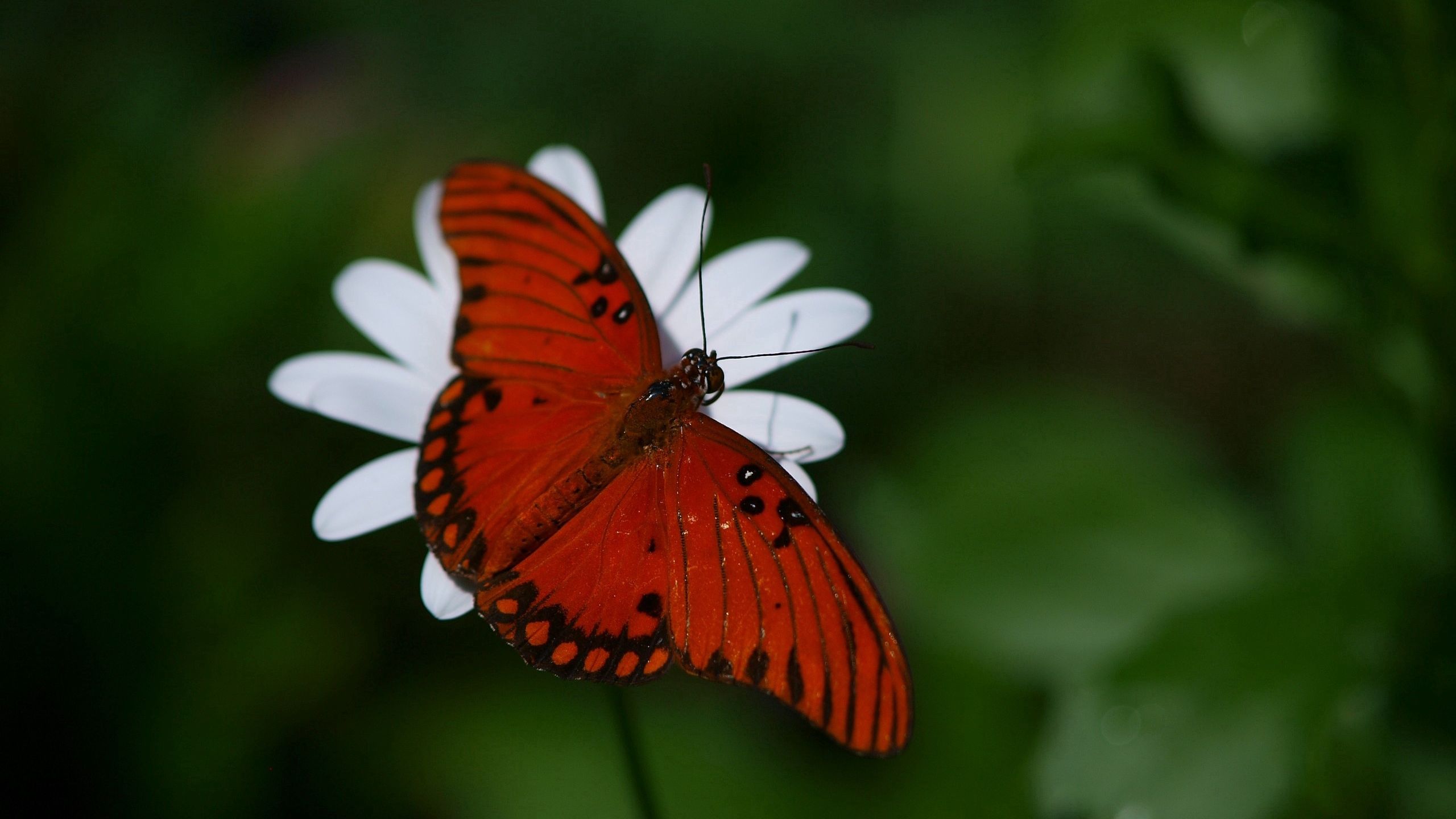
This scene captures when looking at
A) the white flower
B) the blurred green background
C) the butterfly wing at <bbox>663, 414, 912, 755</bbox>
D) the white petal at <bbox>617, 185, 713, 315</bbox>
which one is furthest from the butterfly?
the blurred green background

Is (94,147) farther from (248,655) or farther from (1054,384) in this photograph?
(1054,384)

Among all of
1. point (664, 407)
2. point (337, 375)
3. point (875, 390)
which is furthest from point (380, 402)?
point (875, 390)

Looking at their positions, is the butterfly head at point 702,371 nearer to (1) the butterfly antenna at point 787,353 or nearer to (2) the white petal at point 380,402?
(1) the butterfly antenna at point 787,353

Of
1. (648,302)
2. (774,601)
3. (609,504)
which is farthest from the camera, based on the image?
(648,302)

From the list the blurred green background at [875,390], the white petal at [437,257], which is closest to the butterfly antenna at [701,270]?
the white petal at [437,257]

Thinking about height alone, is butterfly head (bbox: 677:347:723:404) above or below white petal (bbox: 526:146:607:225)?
below

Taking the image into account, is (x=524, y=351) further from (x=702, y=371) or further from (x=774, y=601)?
(x=774, y=601)

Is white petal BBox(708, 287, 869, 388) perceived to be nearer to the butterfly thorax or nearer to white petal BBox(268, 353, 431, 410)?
the butterfly thorax
